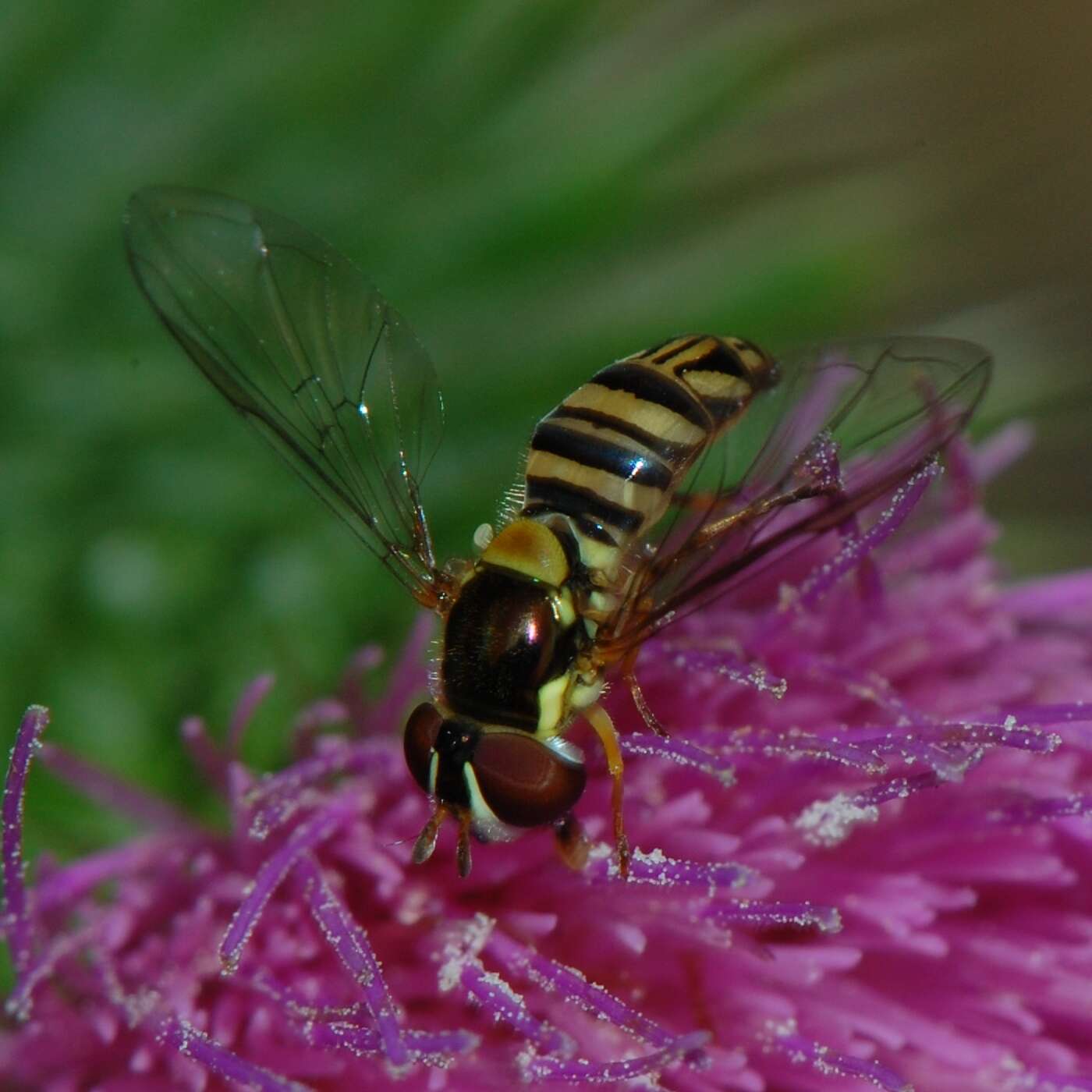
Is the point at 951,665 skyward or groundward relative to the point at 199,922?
skyward

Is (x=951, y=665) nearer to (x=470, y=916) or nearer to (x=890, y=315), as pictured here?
(x=470, y=916)

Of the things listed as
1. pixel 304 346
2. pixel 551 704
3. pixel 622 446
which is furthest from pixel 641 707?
pixel 304 346

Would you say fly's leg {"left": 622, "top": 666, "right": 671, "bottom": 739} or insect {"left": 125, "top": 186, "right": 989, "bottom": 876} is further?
fly's leg {"left": 622, "top": 666, "right": 671, "bottom": 739}

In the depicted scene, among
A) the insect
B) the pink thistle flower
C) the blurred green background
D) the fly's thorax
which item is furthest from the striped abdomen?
the blurred green background

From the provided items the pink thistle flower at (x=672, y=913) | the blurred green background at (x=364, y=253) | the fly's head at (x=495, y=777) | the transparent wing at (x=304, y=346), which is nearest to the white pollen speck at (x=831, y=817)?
the pink thistle flower at (x=672, y=913)

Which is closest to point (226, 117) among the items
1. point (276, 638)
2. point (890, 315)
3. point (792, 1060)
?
point (276, 638)

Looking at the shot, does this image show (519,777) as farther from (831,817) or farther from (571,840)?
(831,817)

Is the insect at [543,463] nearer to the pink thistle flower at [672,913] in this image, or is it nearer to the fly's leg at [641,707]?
the fly's leg at [641,707]

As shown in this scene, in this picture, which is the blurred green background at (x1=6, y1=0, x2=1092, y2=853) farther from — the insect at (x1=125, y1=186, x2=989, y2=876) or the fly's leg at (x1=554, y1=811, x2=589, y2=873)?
the fly's leg at (x1=554, y1=811, x2=589, y2=873)
